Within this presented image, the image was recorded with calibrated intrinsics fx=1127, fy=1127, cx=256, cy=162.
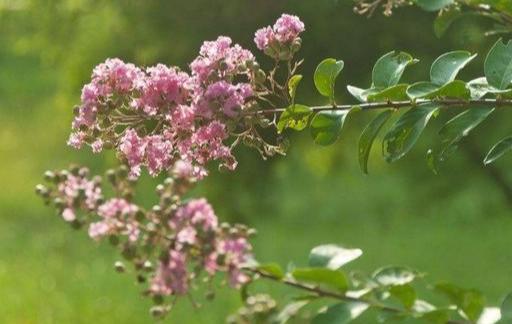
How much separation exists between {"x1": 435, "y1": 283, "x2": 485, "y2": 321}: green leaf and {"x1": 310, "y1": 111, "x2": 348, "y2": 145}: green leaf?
0.43 meters

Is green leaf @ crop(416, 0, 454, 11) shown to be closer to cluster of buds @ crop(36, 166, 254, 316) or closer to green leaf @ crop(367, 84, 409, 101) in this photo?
green leaf @ crop(367, 84, 409, 101)

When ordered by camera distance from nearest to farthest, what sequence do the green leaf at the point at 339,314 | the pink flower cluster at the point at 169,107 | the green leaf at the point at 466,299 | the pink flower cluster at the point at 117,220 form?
1. the pink flower cluster at the point at 169,107
2. the pink flower cluster at the point at 117,220
3. the green leaf at the point at 339,314
4. the green leaf at the point at 466,299

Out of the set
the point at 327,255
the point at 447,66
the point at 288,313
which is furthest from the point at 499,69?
the point at 288,313

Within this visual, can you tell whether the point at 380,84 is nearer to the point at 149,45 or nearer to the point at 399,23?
the point at 399,23

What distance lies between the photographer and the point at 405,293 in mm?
1843

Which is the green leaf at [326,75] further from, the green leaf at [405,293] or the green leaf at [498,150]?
the green leaf at [405,293]

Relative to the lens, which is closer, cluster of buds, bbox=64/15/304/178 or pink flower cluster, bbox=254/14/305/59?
A: cluster of buds, bbox=64/15/304/178

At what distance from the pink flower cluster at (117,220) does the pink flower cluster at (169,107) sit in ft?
0.20

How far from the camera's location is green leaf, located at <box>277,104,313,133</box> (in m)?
1.54

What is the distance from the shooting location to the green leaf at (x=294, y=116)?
1.54 meters

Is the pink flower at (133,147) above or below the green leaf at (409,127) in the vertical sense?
above

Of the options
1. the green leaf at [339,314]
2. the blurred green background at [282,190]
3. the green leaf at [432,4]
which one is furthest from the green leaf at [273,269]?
the blurred green background at [282,190]

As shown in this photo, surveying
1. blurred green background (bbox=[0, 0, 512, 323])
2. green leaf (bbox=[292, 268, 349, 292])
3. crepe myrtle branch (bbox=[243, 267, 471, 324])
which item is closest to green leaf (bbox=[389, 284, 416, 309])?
crepe myrtle branch (bbox=[243, 267, 471, 324])

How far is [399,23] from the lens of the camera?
15.1 ft
